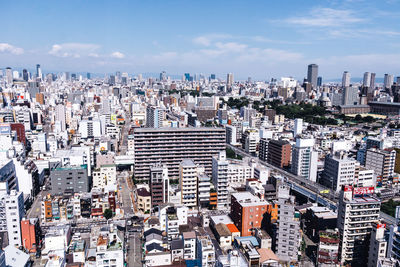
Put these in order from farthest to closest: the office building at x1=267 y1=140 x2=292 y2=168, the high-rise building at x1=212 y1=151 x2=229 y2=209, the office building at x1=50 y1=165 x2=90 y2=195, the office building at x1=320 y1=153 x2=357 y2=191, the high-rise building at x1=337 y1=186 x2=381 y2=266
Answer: the office building at x1=267 y1=140 x2=292 y2=168 → the office building at x1=320 y1=153 x2=357 y2=191 → the office building at x1=50 y1=165 x2=90 y2=195 → the high-rise building at x1=212 y1=151 x2=229 y2=209 → the high-rise building at x1=337 y1=186 x2=381 y2=266

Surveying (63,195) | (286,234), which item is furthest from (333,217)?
(63,195)

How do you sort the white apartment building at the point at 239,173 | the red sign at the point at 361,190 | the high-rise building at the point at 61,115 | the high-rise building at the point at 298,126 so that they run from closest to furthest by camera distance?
the red sign at the point at 361,190 < the white apartment building at the point at 239,173 < the high-rise building at the point at 298,126 < the high-rise building at the point at 61,115

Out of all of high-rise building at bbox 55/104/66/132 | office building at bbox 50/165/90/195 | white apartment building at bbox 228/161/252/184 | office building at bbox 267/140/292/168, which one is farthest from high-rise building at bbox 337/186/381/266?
high-rise building at bbox 55/104/66/132

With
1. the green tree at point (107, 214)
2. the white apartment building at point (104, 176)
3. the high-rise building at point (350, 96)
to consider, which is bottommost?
the green tree at point (107, 214)

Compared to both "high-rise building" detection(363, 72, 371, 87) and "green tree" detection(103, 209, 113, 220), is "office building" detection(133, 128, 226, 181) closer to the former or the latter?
"green tree" detection(103, 209, 113, 220)

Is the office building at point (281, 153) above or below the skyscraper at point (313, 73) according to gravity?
below

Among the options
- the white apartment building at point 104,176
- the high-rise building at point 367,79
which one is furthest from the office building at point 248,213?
the high-rise building at point 367,79

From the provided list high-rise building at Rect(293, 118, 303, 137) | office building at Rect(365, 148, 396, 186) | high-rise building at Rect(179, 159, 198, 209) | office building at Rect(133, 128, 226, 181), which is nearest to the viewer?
high-rise building at Rect(179, 159, 198, 209)

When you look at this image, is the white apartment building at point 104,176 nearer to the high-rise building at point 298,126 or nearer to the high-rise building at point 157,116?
the high-rise building at point 157,116
